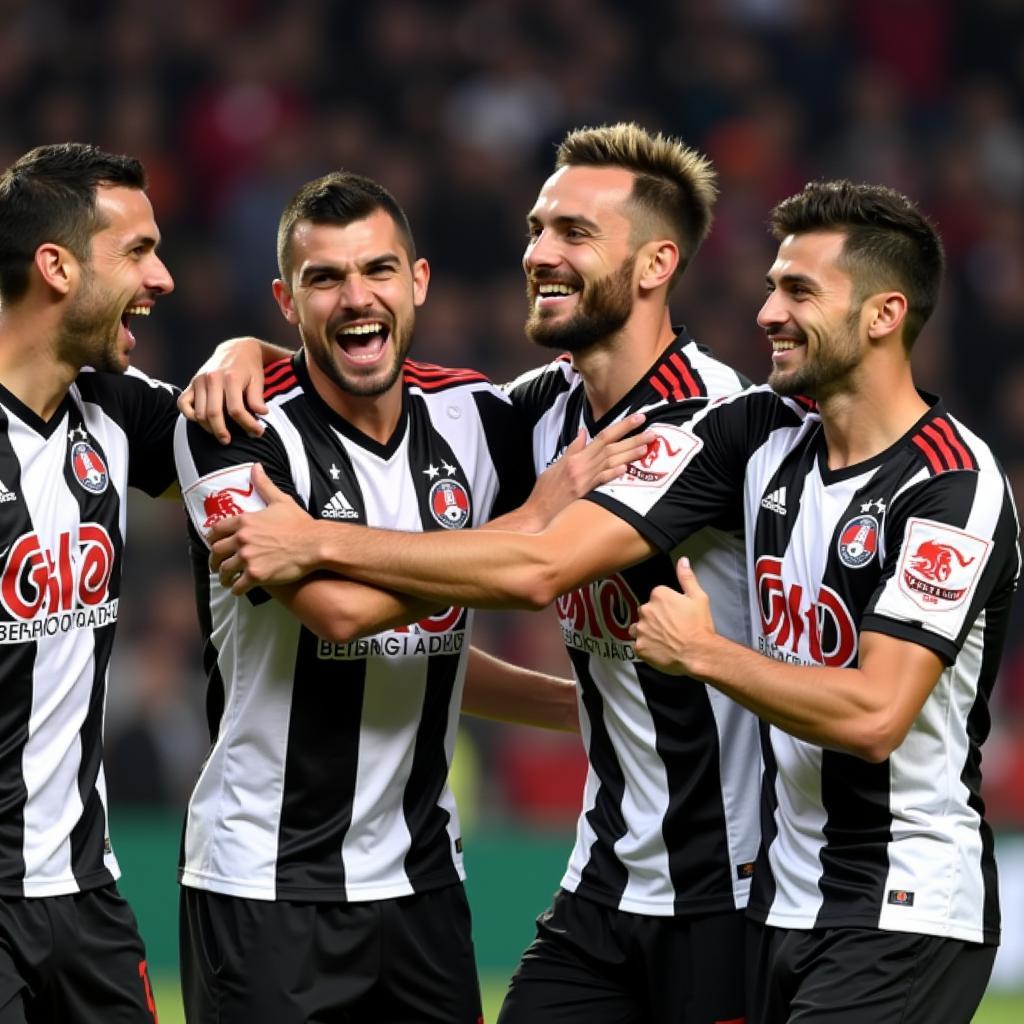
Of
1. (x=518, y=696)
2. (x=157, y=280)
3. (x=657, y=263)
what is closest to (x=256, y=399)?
(x=157, y=280)

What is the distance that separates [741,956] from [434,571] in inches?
48.8

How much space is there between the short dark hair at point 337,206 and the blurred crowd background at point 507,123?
6.35 metres

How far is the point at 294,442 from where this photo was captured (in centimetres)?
489

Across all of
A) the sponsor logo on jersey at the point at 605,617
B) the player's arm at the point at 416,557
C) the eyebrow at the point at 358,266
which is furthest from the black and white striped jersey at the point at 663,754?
the eyebrow at the point at 358,266

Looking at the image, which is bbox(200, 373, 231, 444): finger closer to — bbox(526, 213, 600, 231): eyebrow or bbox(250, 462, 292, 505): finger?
bbox(250, 462, 292, 505): finger

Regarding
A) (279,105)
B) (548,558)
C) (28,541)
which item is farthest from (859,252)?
(279,105)

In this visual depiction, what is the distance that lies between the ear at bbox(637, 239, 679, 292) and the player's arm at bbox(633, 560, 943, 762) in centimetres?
117

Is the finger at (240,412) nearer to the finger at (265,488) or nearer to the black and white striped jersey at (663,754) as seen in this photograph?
the finger at (265,488)

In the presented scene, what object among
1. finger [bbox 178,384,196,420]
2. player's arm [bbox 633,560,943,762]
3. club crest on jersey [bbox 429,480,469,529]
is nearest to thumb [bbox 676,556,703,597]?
player's arm [bbox 633,560,943,762]

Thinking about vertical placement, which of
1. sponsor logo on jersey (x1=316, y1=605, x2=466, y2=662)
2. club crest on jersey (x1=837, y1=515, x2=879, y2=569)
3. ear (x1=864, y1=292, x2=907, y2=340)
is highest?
ear (x1=864, y1=292, x2=907, y2=340)

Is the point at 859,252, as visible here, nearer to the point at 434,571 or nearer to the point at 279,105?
the point at 434,571

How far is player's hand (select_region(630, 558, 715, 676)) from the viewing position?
4402 millimetres

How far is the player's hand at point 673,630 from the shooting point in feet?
14.4

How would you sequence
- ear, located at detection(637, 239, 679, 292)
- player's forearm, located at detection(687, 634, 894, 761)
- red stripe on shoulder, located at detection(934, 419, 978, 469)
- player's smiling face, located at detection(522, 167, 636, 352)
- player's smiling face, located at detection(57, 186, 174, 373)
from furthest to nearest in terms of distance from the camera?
ear, located at detection(637, 239, 679, 292)
player's smiling face, located at detection(522, 167, 636, 352)
player's smiling face, located at detection(57, 186, 174, 373)
red stripe on shoulder, located at detection(934, 419, 978, 469)
player's forearm, located at detection(687, 634, 894, 761)
